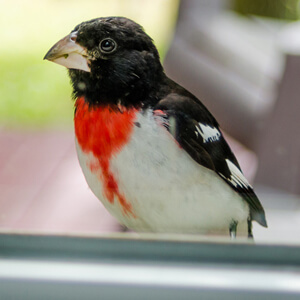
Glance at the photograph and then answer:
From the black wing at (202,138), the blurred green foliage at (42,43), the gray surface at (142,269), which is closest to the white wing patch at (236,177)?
the black wing at (202,138)

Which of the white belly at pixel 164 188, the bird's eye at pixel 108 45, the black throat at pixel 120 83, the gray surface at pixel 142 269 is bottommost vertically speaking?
the gray surface at pixel 142 269

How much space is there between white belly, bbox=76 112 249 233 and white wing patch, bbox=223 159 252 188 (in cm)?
2

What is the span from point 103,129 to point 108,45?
158 mm

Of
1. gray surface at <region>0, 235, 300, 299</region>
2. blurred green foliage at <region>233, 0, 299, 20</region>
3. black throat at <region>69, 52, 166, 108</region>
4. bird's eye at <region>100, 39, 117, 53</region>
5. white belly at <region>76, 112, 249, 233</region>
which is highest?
blurred green foliage at <region>233, 0, 299, 20</region>

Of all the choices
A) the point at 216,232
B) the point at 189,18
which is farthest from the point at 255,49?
the point at 216,232

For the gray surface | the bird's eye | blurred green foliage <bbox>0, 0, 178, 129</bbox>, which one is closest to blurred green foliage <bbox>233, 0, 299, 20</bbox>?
→ blurred green foliage <bbox>0, 0, 178, 129</bbox>

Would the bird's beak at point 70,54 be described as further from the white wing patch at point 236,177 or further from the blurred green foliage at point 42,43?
the white wing patch at point 236,177

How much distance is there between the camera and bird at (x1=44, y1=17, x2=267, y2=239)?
99cm

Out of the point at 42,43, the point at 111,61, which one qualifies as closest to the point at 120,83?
the point at 111,61

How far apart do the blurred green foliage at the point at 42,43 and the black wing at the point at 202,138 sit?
0.11 m

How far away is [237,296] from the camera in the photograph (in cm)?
105

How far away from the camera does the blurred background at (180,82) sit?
1025mm

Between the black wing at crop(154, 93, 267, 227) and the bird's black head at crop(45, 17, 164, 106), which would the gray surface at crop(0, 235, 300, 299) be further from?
the bird's black head at crop(45, 17, 164, 106)

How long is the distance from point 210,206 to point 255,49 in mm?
337
